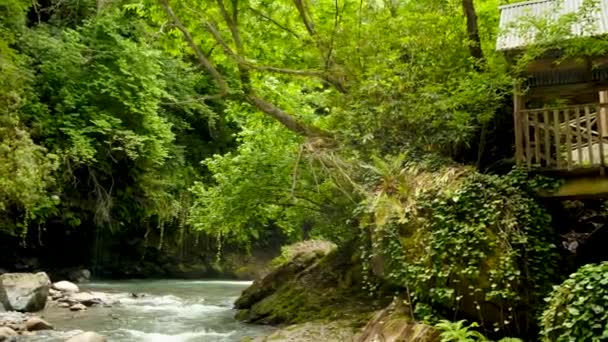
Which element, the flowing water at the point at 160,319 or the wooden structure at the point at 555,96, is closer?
the wooden structure at the point at 555,96

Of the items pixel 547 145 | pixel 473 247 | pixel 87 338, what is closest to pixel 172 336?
pixel 87 338

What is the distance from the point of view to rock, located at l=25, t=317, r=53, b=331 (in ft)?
33.1

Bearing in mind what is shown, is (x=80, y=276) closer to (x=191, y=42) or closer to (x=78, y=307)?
(x=78, y=307)

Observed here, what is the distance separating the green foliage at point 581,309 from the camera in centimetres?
502

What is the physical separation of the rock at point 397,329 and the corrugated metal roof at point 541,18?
4097 millimetres

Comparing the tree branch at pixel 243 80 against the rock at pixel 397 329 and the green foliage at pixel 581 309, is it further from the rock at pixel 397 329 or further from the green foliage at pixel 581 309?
the green foliage at pixel 581 309

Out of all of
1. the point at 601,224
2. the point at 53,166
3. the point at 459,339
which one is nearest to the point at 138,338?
the point at 53,166

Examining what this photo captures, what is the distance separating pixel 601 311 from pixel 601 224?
4.48 meters

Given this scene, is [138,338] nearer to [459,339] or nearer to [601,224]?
[459,339]

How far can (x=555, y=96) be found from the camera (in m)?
9.66

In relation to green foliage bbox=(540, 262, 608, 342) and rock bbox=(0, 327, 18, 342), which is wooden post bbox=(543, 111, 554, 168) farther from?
rock bbox=(0, 327, 18, 342)

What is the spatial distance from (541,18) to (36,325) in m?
9.76

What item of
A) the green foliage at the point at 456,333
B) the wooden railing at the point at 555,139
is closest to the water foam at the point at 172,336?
the green foliage at the point at 456,333

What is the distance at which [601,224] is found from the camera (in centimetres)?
898
